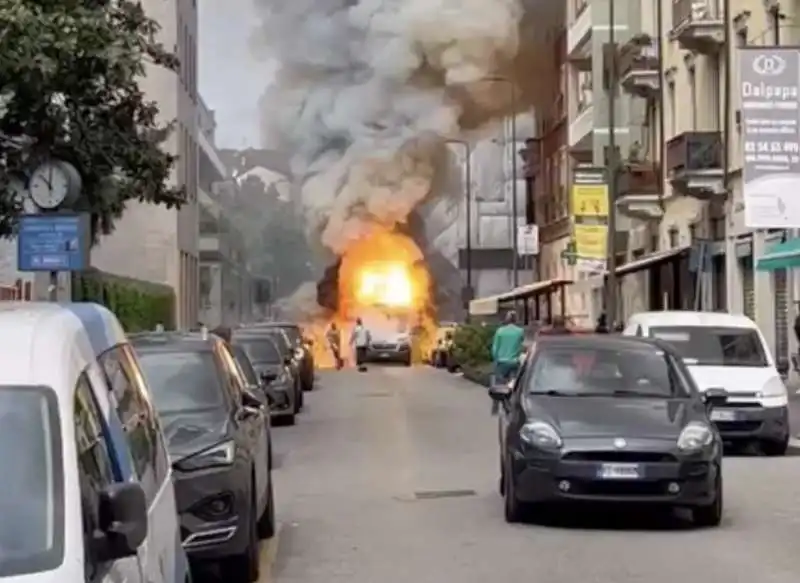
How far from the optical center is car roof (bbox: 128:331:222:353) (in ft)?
40.3

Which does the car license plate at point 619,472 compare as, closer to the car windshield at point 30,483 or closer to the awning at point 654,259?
the car windshield at point 30,483

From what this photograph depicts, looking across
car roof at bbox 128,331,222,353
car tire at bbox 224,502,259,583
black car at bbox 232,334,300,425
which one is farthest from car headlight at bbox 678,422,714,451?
black car at bbox 232,334,300,425

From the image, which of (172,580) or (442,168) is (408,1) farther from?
(172,580)

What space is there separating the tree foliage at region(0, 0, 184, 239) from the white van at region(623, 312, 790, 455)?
6.52m

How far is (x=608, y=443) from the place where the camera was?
13.3 metres

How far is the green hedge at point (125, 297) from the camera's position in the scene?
26.5 metres

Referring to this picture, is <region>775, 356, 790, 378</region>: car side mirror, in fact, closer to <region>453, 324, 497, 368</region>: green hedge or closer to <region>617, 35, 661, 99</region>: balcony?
<region>617, 35, 661, 99</region>: balcony

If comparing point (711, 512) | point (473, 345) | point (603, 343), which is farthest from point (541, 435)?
point (473, 345)

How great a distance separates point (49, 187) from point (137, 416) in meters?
11.2

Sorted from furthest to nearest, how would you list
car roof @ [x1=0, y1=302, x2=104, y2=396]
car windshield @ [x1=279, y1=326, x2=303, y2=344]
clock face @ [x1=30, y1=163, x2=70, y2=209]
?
car windshield @ [x1=279, y1=326, x2=303, y2=344] < clock face @ [x1=30, y1=163, x2=70, y2=209] < car roof @ [x1=0, y1=302, x2=104, y2=396]

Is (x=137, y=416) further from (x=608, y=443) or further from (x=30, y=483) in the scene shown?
(x=608, y=443)

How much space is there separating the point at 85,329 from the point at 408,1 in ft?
175

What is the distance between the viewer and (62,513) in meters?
4.79

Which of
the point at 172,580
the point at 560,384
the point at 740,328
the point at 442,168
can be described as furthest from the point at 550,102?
the point at 172,580
